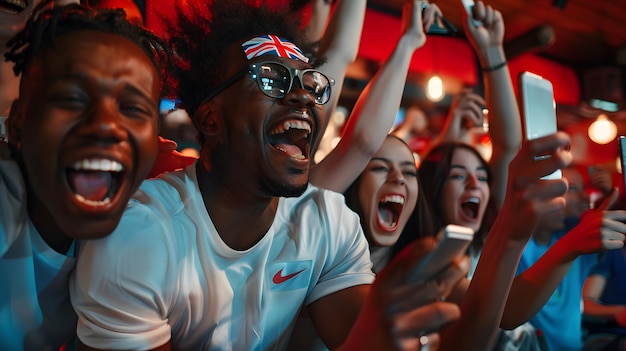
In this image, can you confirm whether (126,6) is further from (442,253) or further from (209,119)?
(442,253)

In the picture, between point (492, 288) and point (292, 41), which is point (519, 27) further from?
point (492, 288)

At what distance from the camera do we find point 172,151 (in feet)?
4.13

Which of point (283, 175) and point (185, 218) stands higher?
point (283, 175)

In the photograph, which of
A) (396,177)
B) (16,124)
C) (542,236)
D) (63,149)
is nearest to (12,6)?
(16,124)

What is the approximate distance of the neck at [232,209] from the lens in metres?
1.01

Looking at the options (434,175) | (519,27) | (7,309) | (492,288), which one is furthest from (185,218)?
(519,27)

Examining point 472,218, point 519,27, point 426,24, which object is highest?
point 519,27

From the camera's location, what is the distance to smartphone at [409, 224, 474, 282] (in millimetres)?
636

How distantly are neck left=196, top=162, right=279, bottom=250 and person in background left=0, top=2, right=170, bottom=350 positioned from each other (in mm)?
208

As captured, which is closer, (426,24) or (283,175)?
(283,175)

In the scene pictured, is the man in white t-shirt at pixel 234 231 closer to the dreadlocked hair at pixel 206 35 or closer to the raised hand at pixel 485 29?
the dreadlocked hair at pixel 206 35

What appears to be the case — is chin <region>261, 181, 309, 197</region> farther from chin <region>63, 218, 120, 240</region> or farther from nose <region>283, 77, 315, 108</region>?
chin <region>63, 218, 120, 240</region>

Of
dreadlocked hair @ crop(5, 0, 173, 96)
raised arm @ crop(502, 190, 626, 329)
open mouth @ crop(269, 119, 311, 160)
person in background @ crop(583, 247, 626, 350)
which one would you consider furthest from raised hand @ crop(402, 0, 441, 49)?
person in background @ crop(583, 247, 626, 350)

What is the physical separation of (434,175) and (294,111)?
0.75 m
